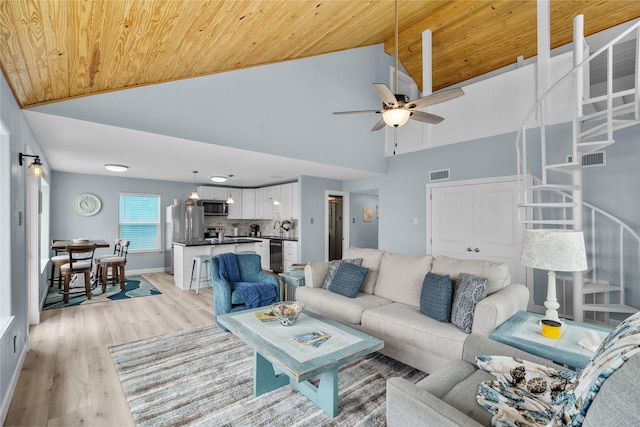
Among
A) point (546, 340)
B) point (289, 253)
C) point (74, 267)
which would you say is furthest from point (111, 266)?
point (546, 340)

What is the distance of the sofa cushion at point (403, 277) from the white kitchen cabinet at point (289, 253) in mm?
3496

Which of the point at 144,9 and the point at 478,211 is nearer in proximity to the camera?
the point at 144,9

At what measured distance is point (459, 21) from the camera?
4793 mm

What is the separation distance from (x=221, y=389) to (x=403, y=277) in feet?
6.57

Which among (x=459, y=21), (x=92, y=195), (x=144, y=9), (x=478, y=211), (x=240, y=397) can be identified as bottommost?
(x=240, y=397)

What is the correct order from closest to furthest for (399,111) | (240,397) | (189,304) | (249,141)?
(240,397)
(399,111)
(249,141)
(189,304)

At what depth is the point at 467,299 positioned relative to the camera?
2.45m

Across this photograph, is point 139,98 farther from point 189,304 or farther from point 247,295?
point 189,304

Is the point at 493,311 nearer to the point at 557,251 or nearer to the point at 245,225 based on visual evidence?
the point at 557,251

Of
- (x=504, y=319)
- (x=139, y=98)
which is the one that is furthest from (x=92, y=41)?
(x=504, y=319)

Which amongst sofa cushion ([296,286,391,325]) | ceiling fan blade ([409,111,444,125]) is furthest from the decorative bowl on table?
ceiling fan blade ([409,111,444,125])

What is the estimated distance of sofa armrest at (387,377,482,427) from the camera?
1185 millimetres

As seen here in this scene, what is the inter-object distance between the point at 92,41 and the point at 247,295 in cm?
273

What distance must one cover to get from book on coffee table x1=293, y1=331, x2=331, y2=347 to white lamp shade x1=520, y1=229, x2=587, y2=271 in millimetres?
1586
